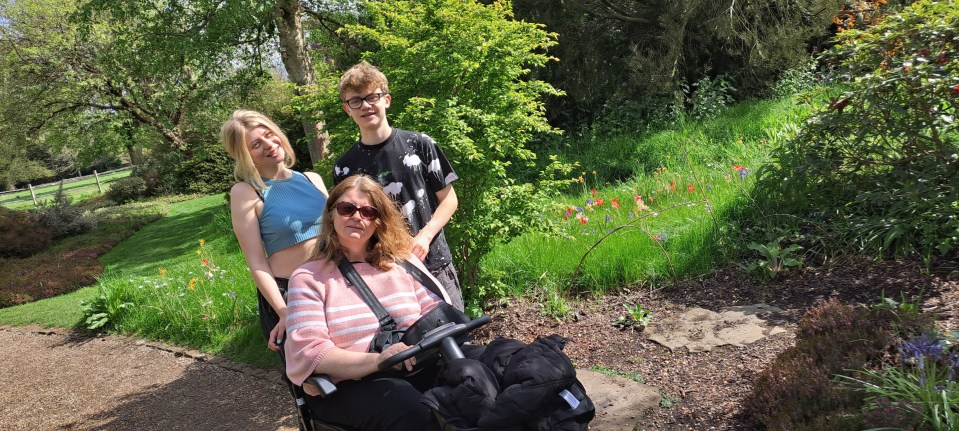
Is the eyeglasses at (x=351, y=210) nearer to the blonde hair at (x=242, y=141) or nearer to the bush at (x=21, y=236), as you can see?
the blonde hair at (x=242, y=141)

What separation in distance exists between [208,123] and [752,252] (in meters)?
16.2

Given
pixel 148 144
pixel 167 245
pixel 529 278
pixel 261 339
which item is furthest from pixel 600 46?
pixel 148 144

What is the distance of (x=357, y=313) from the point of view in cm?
229

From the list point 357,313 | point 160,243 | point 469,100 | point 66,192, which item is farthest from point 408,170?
point 66,192

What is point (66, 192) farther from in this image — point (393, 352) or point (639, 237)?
point (393, 352)

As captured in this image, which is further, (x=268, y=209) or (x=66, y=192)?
(x=66, y=192)

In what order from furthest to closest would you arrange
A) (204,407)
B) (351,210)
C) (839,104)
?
(204,407) → (839,104) → (351,210)

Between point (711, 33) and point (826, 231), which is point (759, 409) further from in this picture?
point (711, 33)

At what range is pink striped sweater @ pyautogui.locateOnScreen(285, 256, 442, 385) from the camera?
2172mm

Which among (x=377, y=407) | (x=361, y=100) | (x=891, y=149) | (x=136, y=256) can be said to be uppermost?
(x=361, y=100)

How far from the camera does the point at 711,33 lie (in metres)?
10.2

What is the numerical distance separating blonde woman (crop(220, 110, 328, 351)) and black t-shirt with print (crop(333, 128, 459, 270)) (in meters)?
0.28

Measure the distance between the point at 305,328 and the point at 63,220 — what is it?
17073mm

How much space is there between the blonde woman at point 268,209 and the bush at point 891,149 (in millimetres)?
3166
